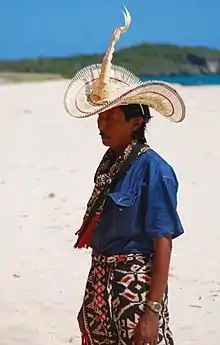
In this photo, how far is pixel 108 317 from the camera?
3199mm

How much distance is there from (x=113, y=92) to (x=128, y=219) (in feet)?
1.62

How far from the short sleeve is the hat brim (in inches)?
12.8

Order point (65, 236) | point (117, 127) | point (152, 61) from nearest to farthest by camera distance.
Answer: point (117, 127), point (65, 236), point (152, 61)

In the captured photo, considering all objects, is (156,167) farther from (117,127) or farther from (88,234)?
(88,234)

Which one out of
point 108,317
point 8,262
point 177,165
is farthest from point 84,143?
point 108,317

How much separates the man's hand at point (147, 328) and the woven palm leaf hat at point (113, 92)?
0.76m

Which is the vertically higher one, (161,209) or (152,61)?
(152,61)

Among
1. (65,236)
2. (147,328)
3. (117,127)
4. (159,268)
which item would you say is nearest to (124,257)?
(159,268)

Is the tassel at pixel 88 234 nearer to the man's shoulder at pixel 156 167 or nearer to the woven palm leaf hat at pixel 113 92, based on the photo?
the man's shoulder at pixel 156 167

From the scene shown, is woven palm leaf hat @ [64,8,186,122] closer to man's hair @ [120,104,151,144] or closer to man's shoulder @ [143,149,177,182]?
man's hair @ [120,104,151,144]

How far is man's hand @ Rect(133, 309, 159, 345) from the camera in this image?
3076mm

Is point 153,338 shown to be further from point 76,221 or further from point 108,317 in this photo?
point 76,221

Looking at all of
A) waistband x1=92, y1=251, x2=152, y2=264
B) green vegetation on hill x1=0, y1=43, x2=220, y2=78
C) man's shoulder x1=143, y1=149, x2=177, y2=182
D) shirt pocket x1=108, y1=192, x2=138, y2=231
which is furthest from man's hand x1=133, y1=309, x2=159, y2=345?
green vegetation on hill x1=0, y1=43, x2=220, y2=78

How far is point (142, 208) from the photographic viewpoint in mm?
3094
